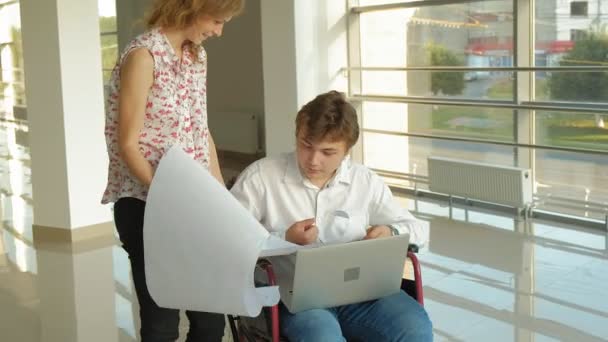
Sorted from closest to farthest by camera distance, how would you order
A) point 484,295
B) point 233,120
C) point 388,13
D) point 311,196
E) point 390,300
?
point 390,300 → point 311,196 → point 484,295 → point 388,13 → point 233,120

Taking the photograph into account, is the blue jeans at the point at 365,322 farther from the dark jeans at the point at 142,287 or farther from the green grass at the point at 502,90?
the green grass at the point at 502,90

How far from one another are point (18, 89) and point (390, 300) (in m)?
16.4

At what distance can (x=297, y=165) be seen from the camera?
9.00 ft

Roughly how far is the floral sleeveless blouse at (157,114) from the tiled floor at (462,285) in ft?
6.70

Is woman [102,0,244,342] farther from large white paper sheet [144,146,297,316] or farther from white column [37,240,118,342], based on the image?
white column [37,240,118,342]

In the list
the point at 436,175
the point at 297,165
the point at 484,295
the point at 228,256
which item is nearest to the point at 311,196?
the point at 297,165

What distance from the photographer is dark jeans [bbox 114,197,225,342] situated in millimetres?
2469

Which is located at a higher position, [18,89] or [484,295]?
[18,89]

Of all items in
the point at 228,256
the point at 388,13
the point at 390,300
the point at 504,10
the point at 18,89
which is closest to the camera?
the point at 228,256

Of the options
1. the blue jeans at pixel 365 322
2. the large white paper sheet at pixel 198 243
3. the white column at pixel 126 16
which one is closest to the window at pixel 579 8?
the blue jeans at pixel 365 322

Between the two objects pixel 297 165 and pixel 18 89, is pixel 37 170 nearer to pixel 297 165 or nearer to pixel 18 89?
pixel 297 165

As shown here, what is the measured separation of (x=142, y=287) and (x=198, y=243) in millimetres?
519

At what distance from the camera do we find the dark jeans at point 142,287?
247 cm

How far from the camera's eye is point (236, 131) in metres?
10.7
